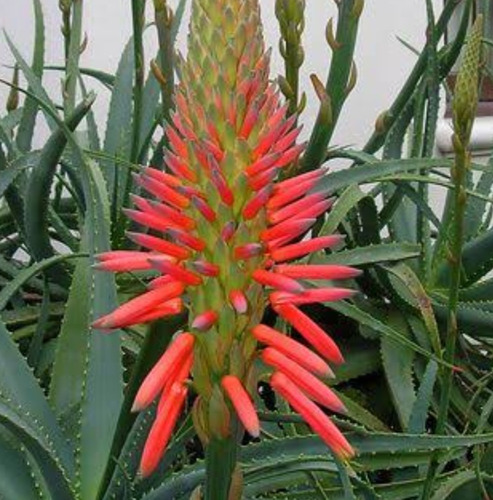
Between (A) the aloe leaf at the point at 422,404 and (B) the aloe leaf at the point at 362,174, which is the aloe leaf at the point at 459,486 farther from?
(B) the aloe leaf at the point at 362,174

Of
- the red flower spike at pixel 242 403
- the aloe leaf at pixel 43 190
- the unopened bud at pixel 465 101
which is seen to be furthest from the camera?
the aloe leaf at pixel 43 190

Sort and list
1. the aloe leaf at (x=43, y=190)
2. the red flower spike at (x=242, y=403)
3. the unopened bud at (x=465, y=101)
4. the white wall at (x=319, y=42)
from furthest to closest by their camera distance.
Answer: the white wall at (x=319, y=42) → the aloe leaf at (x=43, y=190) → the unopened bud at (x=465, y=101) → the red flower spike at (x=242, y=403)

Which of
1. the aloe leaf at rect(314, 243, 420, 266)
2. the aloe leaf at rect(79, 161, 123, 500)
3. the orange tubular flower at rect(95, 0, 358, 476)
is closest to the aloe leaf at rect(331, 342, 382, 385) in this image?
the aloe leaf at rect(314, 243, 420, 266)

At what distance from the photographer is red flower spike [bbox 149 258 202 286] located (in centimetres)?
48

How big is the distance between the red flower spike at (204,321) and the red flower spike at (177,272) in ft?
0.06

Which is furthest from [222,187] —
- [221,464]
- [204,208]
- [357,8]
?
[357,8]

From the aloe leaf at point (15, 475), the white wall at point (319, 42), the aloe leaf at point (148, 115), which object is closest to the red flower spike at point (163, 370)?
the aloe leaf at point (15, 475)

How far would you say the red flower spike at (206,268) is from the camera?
47 cm

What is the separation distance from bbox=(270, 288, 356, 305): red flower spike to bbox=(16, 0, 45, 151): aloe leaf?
800 millimetres

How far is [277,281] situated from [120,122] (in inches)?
32.7

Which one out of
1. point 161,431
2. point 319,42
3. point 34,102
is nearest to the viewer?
point 161,431

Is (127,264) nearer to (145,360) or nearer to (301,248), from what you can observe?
(301,248)

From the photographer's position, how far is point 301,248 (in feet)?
1.66

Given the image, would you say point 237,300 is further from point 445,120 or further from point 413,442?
point 445,120
